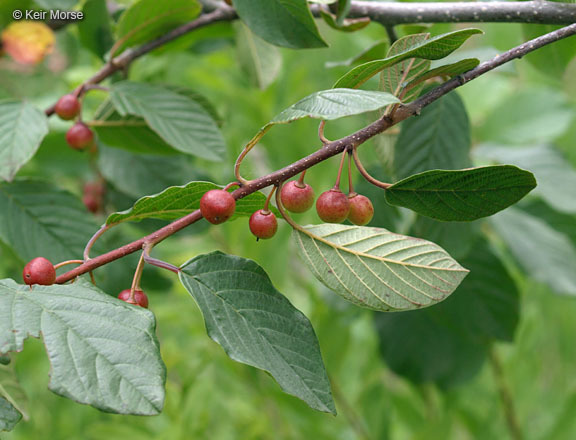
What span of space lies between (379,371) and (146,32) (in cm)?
79

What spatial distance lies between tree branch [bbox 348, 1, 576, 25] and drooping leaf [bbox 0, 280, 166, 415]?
42cm

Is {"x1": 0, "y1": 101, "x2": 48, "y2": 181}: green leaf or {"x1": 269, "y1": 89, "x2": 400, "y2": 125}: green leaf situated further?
{"x1": 0, "y1": 101, "x2": 48, "y2": 181}: green leaf

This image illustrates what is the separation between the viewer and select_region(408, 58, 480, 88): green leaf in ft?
1.43

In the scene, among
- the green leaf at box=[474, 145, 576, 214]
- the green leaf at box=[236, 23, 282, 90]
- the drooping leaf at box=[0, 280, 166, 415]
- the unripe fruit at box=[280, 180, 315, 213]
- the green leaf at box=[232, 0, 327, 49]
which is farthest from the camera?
the green leaf at box=[474, 145, 576, 214]

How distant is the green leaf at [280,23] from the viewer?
598mm

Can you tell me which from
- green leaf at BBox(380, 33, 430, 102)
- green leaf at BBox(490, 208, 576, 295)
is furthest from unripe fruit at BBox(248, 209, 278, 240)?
green leaf at BBox(490, 208, 576, 295)

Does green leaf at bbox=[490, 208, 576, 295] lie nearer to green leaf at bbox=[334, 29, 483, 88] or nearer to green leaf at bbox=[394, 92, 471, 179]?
green leaf at bbox=[394, 92, 471, 179]

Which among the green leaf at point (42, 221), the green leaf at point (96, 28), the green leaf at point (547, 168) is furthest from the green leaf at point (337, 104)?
the green leaf at point (547, 168)

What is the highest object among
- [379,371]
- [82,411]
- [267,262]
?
[267,262]

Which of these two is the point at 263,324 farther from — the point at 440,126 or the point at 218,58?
the point at 218,58

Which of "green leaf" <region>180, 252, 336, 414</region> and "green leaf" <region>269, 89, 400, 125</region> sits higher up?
"green leaf" <region>269, 89, 400, 125</region>

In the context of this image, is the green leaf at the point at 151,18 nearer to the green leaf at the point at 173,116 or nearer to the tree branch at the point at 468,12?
the green leaf at the point at 173,116

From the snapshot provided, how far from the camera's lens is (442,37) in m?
0.40

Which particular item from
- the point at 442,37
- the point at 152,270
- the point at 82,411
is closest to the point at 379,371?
the point at 152,270
